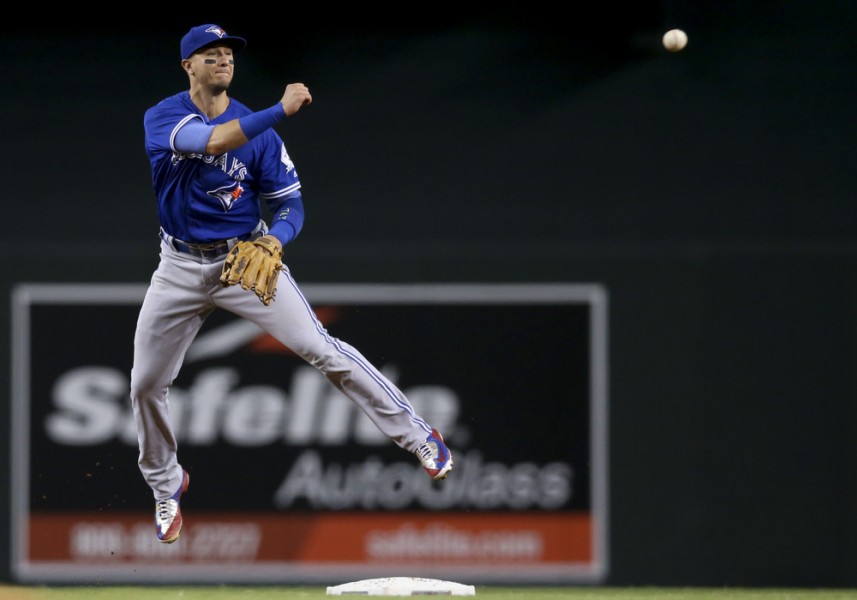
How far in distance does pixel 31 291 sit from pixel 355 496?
5.68ft

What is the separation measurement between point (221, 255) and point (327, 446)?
79.4 inches

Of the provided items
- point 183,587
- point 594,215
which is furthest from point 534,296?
point 183,587

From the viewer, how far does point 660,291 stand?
21.4 ft

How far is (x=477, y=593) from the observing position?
5.82 m

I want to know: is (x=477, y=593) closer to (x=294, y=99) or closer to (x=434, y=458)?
(x=434, y=458)

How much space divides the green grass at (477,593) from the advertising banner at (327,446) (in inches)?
6.8

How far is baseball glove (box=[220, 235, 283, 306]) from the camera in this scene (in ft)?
14.5

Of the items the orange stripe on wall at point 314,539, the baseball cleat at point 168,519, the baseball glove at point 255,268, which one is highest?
the baseball glove at point 255,268

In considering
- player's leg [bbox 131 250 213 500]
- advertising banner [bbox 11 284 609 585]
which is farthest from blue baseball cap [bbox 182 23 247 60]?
advertising banner [bbox 11 284 609 585]

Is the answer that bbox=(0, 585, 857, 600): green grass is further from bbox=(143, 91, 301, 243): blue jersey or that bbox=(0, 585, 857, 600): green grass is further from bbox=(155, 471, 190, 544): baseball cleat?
bbox=(143, 91, 301, 243): blue jersey

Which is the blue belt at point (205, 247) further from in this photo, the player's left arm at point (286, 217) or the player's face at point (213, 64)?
the player's face at point (213, 64)

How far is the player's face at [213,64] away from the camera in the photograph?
457 centimetres

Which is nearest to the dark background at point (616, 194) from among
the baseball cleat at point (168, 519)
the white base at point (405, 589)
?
the white base at point (405, 589)

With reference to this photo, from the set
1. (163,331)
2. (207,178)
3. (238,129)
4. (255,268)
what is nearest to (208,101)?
(207,178)
